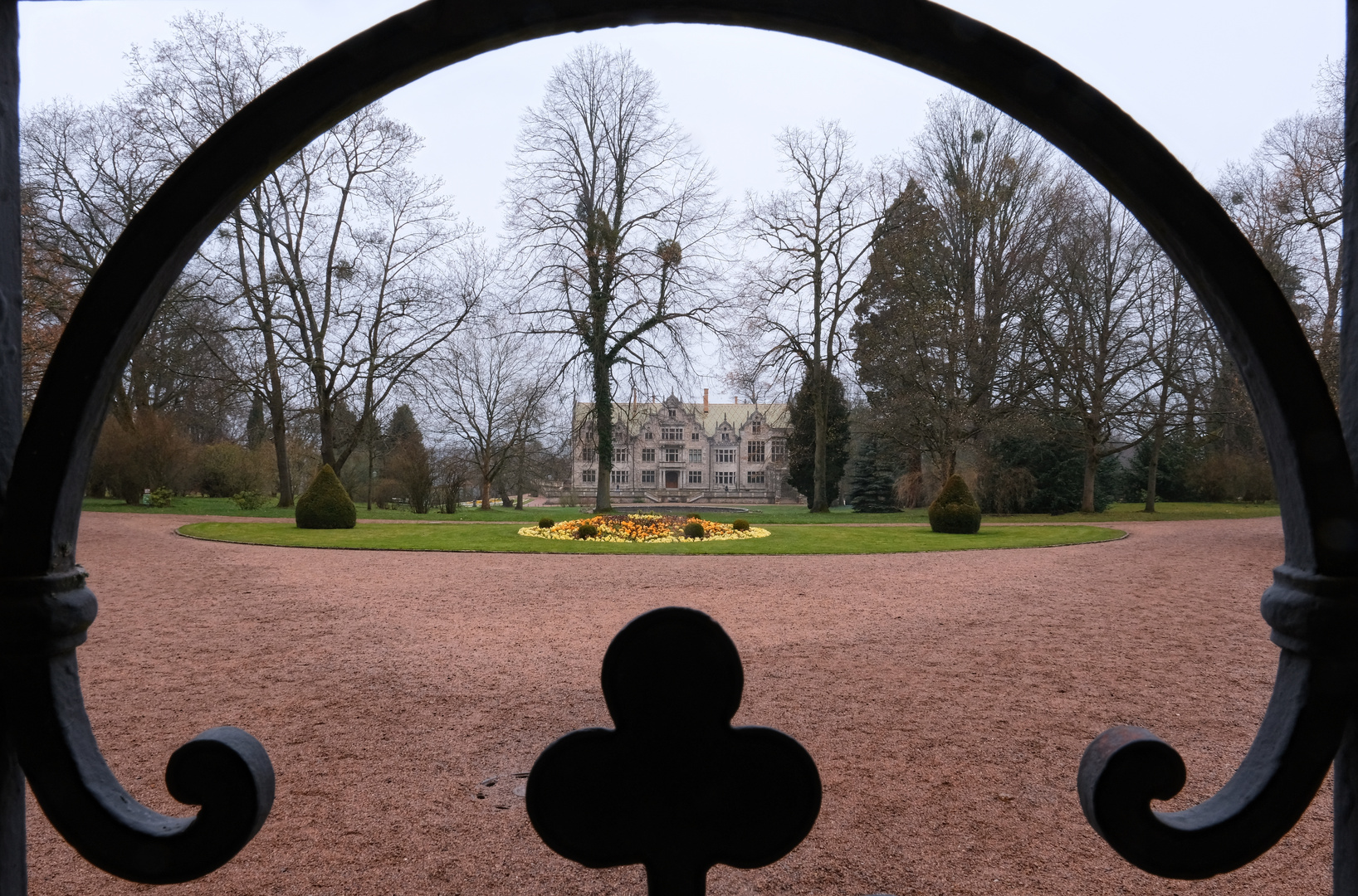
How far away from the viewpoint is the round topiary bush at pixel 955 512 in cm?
1730

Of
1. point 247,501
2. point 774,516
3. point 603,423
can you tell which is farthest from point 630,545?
point 247,501

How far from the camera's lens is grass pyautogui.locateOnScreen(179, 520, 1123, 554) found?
43.5ft

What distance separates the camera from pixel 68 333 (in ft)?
1.84

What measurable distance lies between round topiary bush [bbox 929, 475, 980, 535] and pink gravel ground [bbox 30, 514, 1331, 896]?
674cm

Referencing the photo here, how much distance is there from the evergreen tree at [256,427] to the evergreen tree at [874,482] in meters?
22.1

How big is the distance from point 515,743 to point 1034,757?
260cm

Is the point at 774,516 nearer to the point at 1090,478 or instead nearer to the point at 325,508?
the point at 1090,478

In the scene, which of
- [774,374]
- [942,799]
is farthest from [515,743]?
[774,374]

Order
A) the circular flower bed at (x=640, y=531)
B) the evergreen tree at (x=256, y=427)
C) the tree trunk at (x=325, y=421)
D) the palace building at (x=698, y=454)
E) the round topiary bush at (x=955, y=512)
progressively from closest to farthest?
the circular flower bed at (x=640, y=531)
the round topiary bush at (x=955, y=512)
the tree trunk at (x=325, y=421)
the evergreen tree at (x=256, y=427)
the palace building at (x=698, y=454)

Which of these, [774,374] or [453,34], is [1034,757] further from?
[774,374]

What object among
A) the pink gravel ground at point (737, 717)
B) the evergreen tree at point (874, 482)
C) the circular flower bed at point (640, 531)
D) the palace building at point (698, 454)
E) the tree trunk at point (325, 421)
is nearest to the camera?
the pink gravel ground at point (737, 717)

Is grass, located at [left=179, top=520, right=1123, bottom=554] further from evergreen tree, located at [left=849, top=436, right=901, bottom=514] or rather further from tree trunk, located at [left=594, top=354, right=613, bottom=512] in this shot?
evergreen tree, located at [left=849, top=436, right=901, bottom=514]

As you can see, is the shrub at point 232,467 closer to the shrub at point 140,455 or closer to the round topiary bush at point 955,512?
the shrub at point 140,455

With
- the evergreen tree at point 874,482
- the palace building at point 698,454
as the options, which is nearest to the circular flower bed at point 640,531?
the evergreen tree at point 874,482
